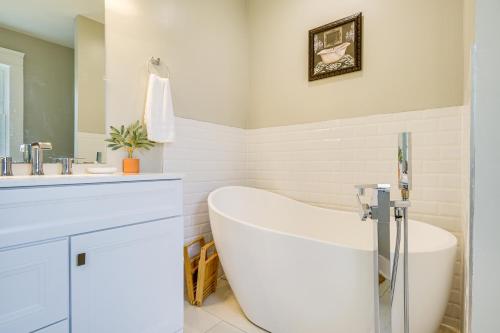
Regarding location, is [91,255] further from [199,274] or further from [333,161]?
[333,161]

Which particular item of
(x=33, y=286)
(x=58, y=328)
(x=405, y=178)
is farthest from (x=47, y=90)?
(x=405, y=178)

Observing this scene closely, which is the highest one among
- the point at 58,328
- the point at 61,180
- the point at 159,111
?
the point at 159,111

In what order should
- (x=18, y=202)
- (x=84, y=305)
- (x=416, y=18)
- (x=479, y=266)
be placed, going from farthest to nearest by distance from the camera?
(x=416, y=18) → (x=84, y=305) → (x=18, y=202) → (x=479, y=266)

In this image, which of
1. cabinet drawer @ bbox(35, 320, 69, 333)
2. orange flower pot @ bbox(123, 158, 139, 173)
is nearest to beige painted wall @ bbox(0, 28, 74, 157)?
orange flower pot @ bbox(123, 158, 139, 173)

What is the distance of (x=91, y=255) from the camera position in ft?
3.27

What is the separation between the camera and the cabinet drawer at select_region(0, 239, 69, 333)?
31.8 inches

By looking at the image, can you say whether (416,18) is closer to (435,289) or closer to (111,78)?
(435,289)

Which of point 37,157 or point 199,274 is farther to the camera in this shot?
point 199,274

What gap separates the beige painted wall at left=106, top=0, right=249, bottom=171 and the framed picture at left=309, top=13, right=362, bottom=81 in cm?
74

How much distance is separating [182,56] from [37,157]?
1.21 meters

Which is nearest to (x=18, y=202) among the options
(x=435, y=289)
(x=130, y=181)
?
(x=130, y=181)

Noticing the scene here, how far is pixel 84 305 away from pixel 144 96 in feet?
4.26

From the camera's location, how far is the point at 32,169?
127 centimetres

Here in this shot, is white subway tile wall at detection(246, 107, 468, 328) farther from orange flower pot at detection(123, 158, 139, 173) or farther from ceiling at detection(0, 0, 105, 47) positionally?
ceiling at detection(0, 0, 105, 47)
